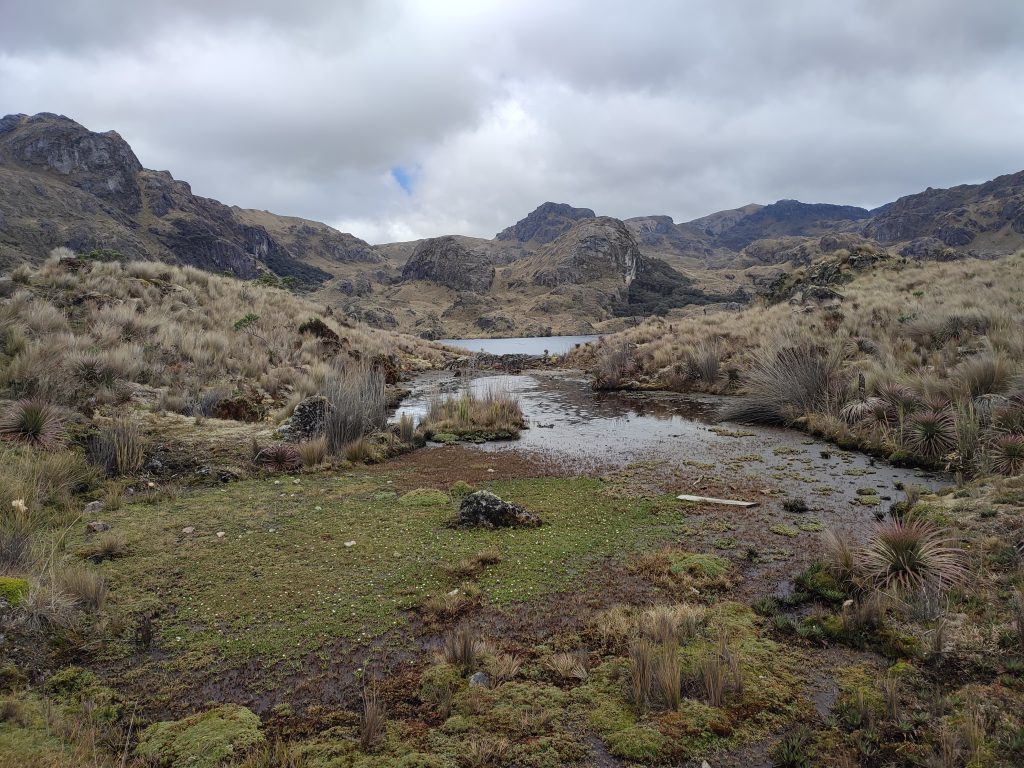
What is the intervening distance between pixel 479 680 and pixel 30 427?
27.7ft

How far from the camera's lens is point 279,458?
9117 mm

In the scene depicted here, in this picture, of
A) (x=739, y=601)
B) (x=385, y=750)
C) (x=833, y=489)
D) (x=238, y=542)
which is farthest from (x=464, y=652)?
(x=833, y=489)

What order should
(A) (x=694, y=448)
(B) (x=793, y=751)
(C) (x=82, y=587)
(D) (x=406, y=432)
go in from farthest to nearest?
(D) (x=406, y=432) → (A) (x=694, y=448) → (C) (x=82, y=587) → (B) (x=793, y=751)

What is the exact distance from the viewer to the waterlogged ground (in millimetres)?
2902

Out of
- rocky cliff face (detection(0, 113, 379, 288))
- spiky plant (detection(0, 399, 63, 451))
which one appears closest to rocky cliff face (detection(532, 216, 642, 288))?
rocky cliff face (detection(0, 113, 379, 288))

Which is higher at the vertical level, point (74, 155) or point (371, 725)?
point (74, 155)

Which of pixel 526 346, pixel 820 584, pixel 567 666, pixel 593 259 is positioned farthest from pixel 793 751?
pixel 593 259

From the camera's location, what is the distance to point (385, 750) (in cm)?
272

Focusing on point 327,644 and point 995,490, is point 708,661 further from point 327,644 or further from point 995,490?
point 995,490

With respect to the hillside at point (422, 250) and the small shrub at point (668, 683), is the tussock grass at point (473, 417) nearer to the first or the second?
the small shrub at point (668, 683)

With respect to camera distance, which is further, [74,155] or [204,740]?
[74,155]

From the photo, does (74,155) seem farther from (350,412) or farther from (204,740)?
(204,740)

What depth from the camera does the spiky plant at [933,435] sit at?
27.5 ft

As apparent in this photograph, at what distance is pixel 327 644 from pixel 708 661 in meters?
2.79
